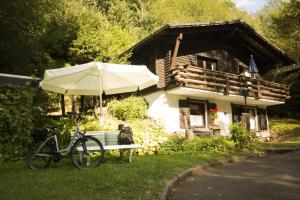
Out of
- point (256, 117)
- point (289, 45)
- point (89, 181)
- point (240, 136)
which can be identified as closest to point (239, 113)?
point (256, 117)

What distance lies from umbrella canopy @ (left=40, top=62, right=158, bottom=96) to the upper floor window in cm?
948

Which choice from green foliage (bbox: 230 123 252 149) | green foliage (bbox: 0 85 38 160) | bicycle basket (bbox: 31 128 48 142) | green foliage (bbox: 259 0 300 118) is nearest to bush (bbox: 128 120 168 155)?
green foliage (bbox: 230 123 252 149)

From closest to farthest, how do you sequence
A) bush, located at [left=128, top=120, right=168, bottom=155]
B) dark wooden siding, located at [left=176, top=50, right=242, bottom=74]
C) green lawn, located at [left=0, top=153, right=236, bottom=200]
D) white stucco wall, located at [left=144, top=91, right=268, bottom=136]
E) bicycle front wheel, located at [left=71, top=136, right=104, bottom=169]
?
green lawn, located at [left=0, top=153, right=236, bottom=200] < bicycle front wheel, located at [left=71, top=136, right=104, bottom=169] < bush, located at [left=128, top=120, right=168, bottom=155] < white stucco wall, located at [left=144, top=91, right=268, bottom=136] < dark wooden siding, located at [left=176, top=50, right=242, bottom=74]

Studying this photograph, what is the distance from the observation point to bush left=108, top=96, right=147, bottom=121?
17828 mm

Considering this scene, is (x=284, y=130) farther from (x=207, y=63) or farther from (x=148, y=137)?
(x=148, y=137)

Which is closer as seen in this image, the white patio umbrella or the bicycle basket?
the bicycle basket

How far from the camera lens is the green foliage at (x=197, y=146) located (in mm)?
14281

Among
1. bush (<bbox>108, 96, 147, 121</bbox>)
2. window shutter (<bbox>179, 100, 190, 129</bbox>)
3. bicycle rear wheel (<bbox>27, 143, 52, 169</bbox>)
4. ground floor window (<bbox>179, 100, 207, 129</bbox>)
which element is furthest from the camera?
ground floor window (<bbox>179, 100, 207, 129</bbox>)

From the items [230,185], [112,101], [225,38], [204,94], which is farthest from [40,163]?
[225,38]

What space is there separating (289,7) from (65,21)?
18837 mm

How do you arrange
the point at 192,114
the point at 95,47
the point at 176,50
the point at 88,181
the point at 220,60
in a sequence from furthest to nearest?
the point at 220,60
the point at 95,47
the point at 192,114
the point at 176,50
the point at 88,181

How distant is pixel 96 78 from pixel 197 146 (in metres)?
5.09

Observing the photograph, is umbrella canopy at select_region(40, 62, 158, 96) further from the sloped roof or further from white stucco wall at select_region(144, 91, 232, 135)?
the sloped roof

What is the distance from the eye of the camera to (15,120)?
12.8 meters
